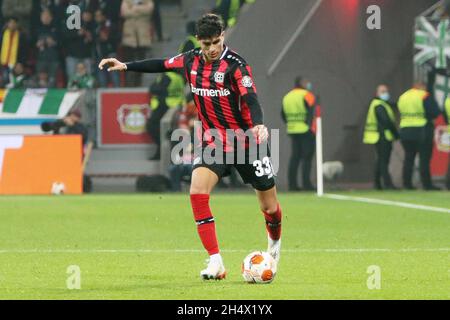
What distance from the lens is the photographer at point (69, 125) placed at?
2625 cm

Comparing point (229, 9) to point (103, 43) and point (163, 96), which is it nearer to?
point (163, 96)

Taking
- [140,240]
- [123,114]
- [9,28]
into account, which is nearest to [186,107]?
[123,114]

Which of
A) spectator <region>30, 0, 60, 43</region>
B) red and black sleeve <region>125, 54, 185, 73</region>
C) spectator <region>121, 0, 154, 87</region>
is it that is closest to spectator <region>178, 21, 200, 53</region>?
spectator <region>121, 0, 154, 87</region>

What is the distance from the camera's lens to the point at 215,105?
11.2 m

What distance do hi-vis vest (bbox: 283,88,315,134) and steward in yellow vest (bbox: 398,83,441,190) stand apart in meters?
1.81

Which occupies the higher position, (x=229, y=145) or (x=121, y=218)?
(x=229, y=145)

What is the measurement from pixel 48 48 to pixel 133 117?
225 centimetres

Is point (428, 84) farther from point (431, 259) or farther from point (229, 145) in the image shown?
point (229, 145)

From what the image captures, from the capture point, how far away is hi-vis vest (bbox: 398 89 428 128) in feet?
84.8

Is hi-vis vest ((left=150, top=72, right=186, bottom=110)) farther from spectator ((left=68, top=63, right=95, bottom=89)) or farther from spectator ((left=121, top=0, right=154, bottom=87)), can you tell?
spectator ((left=68, top=63, right=95, bottom=89))

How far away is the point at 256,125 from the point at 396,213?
29.5 ft

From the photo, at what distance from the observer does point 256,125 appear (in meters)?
10.8

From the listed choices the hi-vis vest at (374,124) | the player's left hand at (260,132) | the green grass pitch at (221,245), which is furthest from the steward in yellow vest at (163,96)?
the player's left hand at (260,132)
